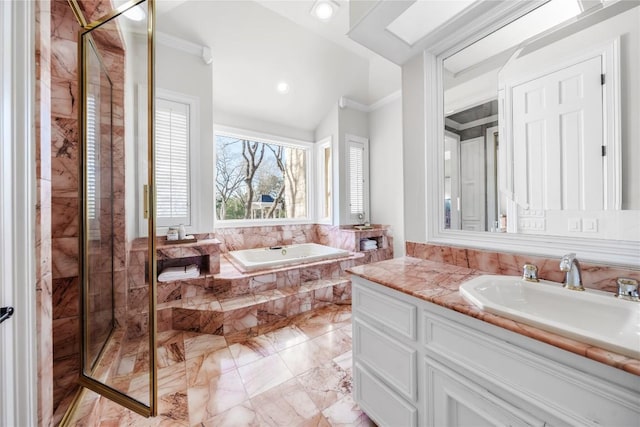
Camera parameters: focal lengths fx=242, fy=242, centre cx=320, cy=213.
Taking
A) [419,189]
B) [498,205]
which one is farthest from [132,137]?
[498,205]

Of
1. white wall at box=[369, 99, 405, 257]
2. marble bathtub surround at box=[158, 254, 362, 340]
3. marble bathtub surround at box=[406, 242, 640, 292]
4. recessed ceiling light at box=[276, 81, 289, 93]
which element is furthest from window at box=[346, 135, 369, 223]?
marble bathtub surround at box=[406, 242, 640, 292]

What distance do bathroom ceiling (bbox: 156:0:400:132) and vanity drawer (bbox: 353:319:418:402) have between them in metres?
3.00

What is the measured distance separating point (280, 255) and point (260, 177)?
1.34 meters

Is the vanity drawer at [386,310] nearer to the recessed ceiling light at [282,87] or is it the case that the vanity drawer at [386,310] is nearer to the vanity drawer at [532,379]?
the vanity drawer at [532,379]

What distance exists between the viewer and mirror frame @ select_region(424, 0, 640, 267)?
1014 millimetres

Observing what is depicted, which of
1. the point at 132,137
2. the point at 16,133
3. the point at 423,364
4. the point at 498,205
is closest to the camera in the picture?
the point at 16,133

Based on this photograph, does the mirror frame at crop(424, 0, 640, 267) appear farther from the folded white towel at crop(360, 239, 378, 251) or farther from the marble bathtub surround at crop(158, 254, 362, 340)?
the folded white towel at crop(360, 239, 378, 251)

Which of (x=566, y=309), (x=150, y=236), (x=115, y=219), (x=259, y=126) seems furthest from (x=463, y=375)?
(x=259, y=126)

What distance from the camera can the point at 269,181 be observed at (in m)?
4.14

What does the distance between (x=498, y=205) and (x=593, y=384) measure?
38.3 inches

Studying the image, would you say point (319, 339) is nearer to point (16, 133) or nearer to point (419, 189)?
point (419, 189)

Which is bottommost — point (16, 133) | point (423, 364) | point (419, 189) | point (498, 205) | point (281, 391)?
point (281, 391)

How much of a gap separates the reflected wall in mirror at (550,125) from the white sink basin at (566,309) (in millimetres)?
335

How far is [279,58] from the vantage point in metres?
3.17
